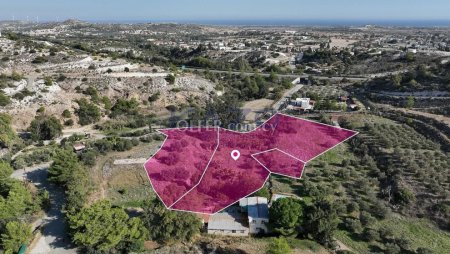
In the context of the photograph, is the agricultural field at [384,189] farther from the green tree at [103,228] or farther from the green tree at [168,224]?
the green tree at [103,228]

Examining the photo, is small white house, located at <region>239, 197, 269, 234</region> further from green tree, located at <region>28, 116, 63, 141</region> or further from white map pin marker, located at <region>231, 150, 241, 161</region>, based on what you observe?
green tree, located at <region>28, 116, 63, 141</region>

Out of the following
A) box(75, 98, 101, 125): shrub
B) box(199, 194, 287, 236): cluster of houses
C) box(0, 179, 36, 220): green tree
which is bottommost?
box(199, 194, 287, 236): cluster of houses

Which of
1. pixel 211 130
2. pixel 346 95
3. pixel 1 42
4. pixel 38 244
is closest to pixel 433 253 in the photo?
pixel 211 130

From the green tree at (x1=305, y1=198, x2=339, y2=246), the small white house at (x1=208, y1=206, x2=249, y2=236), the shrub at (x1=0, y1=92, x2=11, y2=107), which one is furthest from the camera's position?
the shrub at (x1=0, y1=92, x2=11, y2=107)

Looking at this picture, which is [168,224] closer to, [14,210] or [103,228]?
[103,228]

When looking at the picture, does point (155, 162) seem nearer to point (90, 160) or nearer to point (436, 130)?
point (90, 160)

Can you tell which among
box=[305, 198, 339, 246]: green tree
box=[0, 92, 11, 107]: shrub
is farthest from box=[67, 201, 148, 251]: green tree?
box=[0, 92, 11, 107]: shrub
